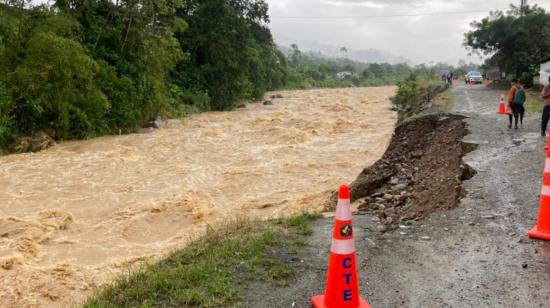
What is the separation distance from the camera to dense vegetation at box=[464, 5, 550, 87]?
27.6 meters

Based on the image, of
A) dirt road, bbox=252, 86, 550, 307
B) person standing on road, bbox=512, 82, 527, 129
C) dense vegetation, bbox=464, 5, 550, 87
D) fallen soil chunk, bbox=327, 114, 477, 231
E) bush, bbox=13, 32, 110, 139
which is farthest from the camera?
dense vegetation, bbox=464, 5, 550, 87

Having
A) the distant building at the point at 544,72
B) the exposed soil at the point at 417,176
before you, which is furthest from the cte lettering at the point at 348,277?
the distant building at the point at 544,72

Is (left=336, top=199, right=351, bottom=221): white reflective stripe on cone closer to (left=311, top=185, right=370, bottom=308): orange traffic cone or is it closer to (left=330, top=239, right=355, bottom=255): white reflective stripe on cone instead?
(left=311, top=185, right=370, bottom=308): orange traffic cone

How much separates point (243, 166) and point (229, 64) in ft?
51.3

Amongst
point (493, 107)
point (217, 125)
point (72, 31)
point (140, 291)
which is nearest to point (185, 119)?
point (217, 125)

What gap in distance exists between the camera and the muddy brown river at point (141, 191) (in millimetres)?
7281

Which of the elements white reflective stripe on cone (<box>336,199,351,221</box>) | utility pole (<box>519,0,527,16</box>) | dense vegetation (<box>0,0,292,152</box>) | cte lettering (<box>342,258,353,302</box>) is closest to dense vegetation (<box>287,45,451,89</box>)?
utility pole (<box>519,0,527,16</box>)

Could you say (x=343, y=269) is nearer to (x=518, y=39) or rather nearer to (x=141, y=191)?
(x=141, y=191)

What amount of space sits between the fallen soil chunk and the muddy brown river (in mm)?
1162

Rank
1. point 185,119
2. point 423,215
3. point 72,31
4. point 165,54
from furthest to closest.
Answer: point 185,119 → point 165,54 → point 72,31 → point 423,215

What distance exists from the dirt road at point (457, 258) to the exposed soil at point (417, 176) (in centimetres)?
43

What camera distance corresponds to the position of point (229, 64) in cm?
2897

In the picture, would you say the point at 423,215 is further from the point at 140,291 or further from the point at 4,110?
the point at 4,110

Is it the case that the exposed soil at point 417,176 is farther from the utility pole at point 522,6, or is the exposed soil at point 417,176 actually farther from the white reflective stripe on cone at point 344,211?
the utility pole at point 522,6
